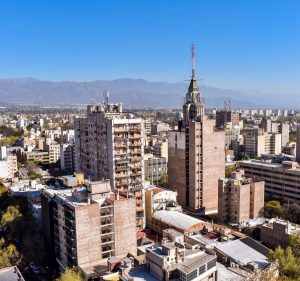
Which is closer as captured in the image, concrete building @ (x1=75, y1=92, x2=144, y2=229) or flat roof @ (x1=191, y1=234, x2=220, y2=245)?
flat roof @ (x1=191, y1=234, x2=220, y2=245)

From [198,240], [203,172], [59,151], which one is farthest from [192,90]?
[59,151]

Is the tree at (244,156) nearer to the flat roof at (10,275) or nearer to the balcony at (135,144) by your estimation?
the balcony at (135,144)

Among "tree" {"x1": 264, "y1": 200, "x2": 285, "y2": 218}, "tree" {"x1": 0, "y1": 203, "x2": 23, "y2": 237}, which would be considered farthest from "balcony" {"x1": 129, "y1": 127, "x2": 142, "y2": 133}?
"tree" {"x1": 264, "y1": 200, "x2": 285, "y2": 218}

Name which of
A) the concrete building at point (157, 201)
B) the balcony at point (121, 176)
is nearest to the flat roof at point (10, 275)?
the balcony at point (121, 176)

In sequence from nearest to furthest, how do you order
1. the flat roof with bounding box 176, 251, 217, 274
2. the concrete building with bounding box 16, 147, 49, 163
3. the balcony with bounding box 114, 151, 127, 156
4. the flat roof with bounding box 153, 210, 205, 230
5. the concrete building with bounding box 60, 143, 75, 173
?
the flat roof with bounding box 176, 251, 217, 274, the flat roof with bounding box 153, 210, 205, 230, the balcony with bounding box 114, 151, 127, 156, the concrete building with bounding box 60, 143, 75, 173, the concrete building with bounding box 16, 147, 49, 163

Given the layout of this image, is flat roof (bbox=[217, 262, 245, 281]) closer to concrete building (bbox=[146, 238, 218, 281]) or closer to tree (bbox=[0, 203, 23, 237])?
concrete building (bbox=[146, 238, 218, 281])

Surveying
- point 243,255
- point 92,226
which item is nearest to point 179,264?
point 92,226
